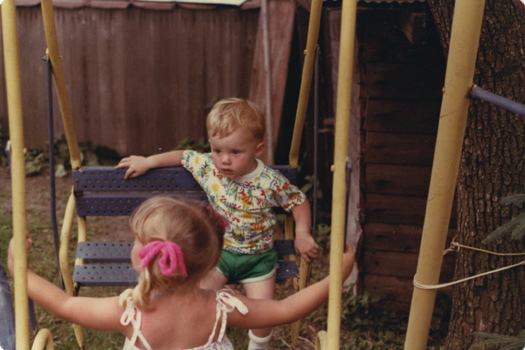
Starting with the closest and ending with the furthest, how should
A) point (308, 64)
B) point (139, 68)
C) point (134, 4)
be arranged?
1. point (308, 64)
2. point (134, 4)
3. point (139, 68)

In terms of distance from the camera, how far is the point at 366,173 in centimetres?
369

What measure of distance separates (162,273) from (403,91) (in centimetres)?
221

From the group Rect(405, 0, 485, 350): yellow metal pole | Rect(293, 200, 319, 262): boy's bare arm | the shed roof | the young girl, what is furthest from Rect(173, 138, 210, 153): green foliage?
Rect(405, 0, 485, 350): yellow metal pole

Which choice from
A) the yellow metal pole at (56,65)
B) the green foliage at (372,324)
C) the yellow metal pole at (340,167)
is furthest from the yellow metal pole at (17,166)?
the green foliage at (372,324)

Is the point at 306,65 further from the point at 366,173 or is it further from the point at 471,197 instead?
the point at 366,173

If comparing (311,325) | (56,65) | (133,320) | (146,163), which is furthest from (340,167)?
(311,325)

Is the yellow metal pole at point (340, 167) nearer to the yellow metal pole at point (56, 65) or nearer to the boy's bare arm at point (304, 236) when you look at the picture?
the boy's bare arm at point (304, 236)

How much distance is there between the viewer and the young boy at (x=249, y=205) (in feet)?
8.08

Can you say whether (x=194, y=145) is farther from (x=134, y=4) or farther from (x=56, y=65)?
(x=56, y=65)

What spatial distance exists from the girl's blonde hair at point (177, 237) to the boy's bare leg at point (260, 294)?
74cm

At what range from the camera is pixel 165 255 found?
1.63 m

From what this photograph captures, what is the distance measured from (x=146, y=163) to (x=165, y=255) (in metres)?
1.14

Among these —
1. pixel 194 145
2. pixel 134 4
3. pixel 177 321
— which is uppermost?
pixel 134 4

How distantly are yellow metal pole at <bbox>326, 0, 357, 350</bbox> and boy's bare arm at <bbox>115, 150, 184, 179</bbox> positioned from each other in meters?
1.17
